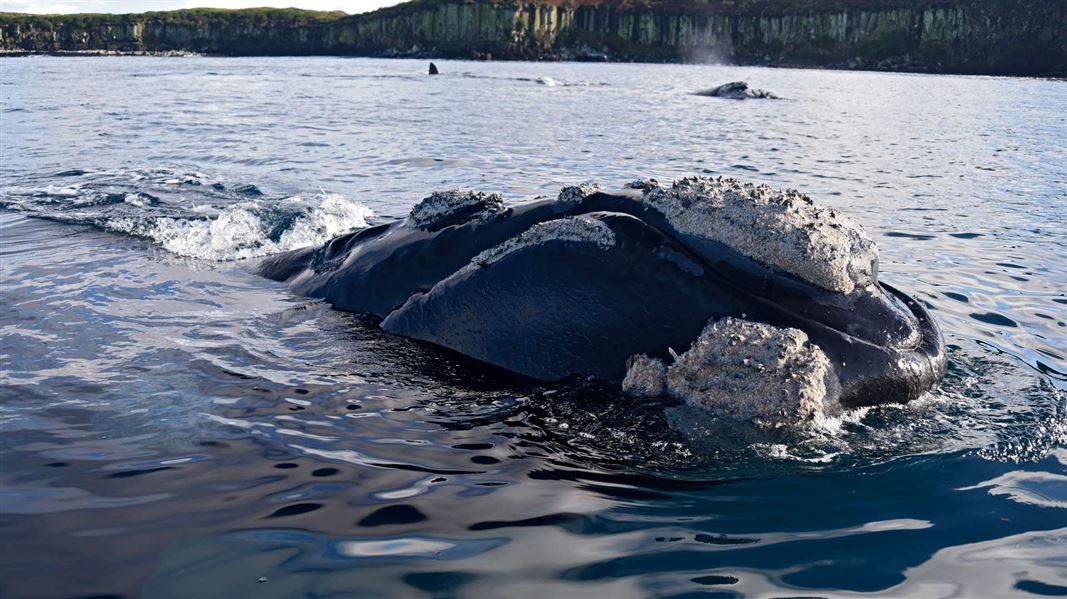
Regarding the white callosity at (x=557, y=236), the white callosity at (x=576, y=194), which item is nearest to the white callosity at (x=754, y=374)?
the white callosity at (x=557, y=236)

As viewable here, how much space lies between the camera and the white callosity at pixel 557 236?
5336mm

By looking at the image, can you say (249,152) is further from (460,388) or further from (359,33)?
(359,33)

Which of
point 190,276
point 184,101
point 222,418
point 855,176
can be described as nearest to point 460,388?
point 222,418

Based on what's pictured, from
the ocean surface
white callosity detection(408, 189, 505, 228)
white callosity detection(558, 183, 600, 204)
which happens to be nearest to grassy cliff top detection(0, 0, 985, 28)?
white callosity detection(408, 189, 505, 228)

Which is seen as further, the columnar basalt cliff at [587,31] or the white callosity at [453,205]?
the columnar basalt cliff at [587,31]

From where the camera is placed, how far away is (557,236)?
5.51 m

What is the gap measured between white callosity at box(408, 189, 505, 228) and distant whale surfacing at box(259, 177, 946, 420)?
57 centimetres

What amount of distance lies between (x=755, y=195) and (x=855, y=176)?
469 inches

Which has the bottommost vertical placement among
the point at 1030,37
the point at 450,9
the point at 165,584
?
the point at 165,584

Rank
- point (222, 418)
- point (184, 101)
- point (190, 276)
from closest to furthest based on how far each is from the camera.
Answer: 1. point (222, 418)
2. point (190, 276)
3. point (184, 101)

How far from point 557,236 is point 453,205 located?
1375 millimetres

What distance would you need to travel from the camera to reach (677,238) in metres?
5.30

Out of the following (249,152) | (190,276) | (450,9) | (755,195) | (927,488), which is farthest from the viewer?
(450,9)

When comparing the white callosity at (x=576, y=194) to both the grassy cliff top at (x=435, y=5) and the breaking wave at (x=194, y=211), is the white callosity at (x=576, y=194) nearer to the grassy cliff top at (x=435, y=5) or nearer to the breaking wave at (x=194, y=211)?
the breaking wave at (x=194, y=211)
